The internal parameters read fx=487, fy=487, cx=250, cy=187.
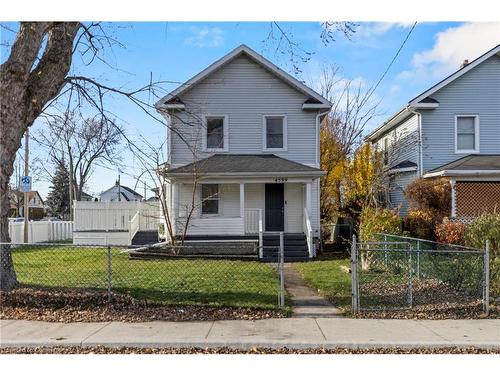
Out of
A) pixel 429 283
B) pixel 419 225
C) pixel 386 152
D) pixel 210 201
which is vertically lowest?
pixel 429 283

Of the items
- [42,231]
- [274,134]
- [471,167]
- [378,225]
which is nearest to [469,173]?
[471,167]

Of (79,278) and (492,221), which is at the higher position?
(492,221)

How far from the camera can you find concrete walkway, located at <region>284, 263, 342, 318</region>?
27.6 ft

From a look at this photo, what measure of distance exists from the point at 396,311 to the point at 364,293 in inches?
64.1

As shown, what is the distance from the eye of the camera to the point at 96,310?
27.4 ft

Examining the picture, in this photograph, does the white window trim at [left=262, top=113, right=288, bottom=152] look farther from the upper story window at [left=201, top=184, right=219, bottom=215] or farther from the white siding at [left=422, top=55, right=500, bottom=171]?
the white siding at [left=422, top=55, right=500, bottom=171]

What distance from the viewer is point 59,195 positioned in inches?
2436

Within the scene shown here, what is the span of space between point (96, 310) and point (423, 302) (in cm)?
598

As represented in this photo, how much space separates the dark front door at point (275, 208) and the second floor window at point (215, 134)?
259 cm

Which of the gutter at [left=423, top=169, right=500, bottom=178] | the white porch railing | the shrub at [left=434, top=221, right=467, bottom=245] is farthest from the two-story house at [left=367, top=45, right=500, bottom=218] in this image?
the white porch railing

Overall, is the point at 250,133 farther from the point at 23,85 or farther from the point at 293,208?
the point at 23,85

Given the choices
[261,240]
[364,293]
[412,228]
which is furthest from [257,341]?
[412,228]

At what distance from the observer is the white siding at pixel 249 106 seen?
19984 millimetres

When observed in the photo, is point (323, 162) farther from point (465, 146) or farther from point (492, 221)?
point (492, 221)
